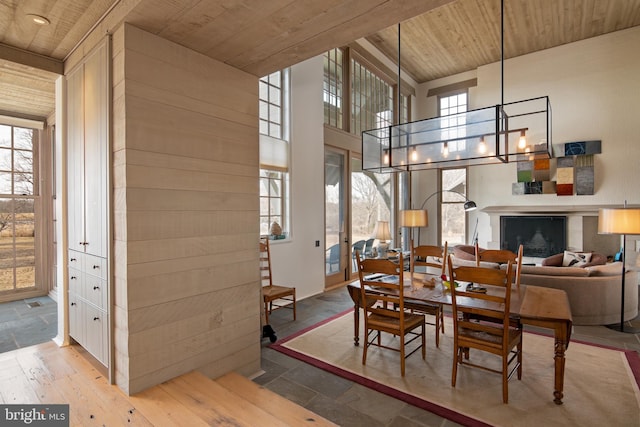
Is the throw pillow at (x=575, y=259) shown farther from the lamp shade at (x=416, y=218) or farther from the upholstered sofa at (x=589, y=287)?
the lamp shade at (x=416, y=218)

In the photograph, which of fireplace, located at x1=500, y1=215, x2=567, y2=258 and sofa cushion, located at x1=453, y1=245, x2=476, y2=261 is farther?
fireplace, located at x1=500, y1=215, x2=567, y2=258

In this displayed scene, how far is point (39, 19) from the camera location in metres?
2.18

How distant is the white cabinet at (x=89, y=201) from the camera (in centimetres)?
215

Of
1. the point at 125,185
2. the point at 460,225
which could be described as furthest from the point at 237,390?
the point at 460,225

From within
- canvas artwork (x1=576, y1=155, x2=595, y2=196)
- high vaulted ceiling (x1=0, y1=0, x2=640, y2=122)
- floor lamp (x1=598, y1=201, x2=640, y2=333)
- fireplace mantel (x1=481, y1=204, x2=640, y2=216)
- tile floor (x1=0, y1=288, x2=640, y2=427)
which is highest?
high vaulted ceiling (x1=0, y1=0, x2=640, y2=122)

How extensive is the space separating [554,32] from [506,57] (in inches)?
42.4

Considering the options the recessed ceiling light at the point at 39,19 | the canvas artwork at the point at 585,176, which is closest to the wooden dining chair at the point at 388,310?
the recessed ceiling light at the point at 39,19

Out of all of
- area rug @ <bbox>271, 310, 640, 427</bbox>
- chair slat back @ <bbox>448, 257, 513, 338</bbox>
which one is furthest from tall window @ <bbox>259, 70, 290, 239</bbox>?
chair slat back @ <bbox>448, 257, 513, 338</bbox>

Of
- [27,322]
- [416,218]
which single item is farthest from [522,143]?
[27,322]

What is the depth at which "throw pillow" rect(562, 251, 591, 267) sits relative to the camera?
→ 15.8 ft

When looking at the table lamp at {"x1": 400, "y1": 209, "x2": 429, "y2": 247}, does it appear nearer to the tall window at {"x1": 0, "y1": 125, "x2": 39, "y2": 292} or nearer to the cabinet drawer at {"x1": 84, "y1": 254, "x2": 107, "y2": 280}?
the cabinet drawer at {"x1": 84, "y1": 254, "x2": 107, "y2": 280}

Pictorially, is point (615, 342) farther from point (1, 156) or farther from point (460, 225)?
point (1, 156)

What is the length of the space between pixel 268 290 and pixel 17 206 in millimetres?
3783

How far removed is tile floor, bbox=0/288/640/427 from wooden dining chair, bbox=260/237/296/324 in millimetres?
170
